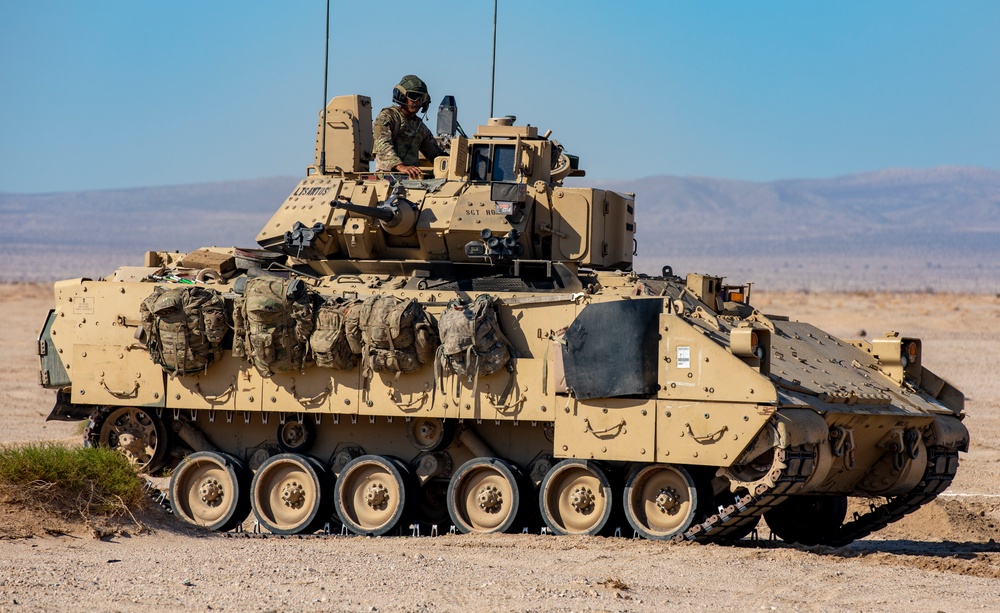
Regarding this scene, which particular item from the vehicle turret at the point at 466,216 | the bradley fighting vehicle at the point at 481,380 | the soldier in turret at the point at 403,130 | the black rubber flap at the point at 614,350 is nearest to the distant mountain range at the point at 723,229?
the soldier in turret at the point at 403,130

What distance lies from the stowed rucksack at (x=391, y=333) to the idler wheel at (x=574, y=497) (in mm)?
1732

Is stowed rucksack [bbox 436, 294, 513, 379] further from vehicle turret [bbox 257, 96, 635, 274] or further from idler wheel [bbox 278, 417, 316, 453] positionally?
idler wheel [bbox 278, 417, 316, 453]

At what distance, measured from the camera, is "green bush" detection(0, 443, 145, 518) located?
14672 mm

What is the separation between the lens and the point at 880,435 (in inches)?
634

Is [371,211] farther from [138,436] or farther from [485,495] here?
[138,436]

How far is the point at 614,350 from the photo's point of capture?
1480 cm

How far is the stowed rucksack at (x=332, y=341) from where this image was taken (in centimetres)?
1580

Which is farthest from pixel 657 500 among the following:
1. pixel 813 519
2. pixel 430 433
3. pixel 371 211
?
pixel 371 211

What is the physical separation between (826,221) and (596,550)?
162 m

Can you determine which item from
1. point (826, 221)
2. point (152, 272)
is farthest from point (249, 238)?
point (152, 272)

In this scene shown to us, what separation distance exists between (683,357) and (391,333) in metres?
2.89

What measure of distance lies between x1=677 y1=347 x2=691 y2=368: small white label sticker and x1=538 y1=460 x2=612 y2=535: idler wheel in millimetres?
1446

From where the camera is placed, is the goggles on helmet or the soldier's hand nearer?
the soldier's hand

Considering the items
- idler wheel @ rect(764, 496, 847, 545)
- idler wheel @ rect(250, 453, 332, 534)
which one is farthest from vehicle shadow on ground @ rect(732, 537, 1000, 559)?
idler wheel @ rect(250, 453, 332, 534)
